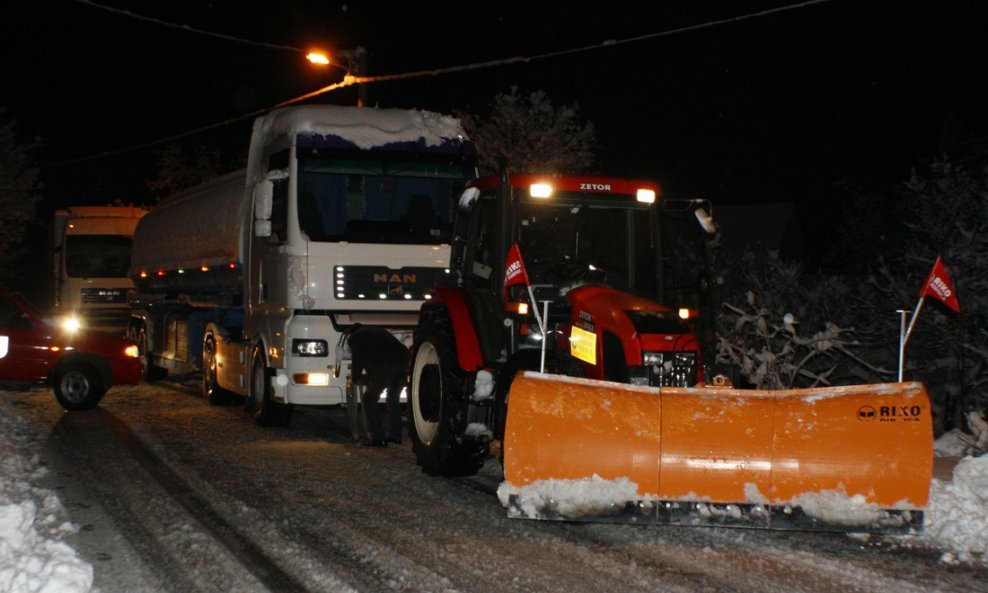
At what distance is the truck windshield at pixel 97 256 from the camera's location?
25.3 meters

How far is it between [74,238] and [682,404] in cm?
2209

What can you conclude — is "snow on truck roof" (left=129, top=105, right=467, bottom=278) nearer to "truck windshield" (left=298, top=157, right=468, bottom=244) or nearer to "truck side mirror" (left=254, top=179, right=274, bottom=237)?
"truck windshield" (left=298, top=157, right=468, bottom=244)

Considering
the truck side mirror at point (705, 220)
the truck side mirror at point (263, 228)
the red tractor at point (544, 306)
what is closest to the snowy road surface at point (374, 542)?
the red tractor at point (544, 306)

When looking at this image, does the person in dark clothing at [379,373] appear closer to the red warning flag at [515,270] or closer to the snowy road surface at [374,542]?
the snowy road surface at [374,542]

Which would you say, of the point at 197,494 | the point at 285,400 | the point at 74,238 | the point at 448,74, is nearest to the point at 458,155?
the point at 285,400

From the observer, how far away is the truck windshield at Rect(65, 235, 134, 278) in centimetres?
2531

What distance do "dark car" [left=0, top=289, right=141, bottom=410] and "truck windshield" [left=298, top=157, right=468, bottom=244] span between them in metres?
5.02

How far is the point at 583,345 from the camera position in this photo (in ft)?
25.2

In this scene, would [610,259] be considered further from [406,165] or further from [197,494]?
[406,165]

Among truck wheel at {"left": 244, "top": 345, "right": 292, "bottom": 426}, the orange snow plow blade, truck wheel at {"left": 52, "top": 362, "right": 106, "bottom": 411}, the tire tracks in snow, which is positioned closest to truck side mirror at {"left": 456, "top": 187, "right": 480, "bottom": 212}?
the orange snow plow blade

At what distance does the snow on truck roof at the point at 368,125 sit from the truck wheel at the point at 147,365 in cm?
811

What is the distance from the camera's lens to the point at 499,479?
9.27 meters

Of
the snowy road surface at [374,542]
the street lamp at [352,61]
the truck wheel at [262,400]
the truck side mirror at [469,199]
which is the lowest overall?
the snowy road surface at [374,542]

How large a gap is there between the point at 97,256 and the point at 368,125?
50.7ft
